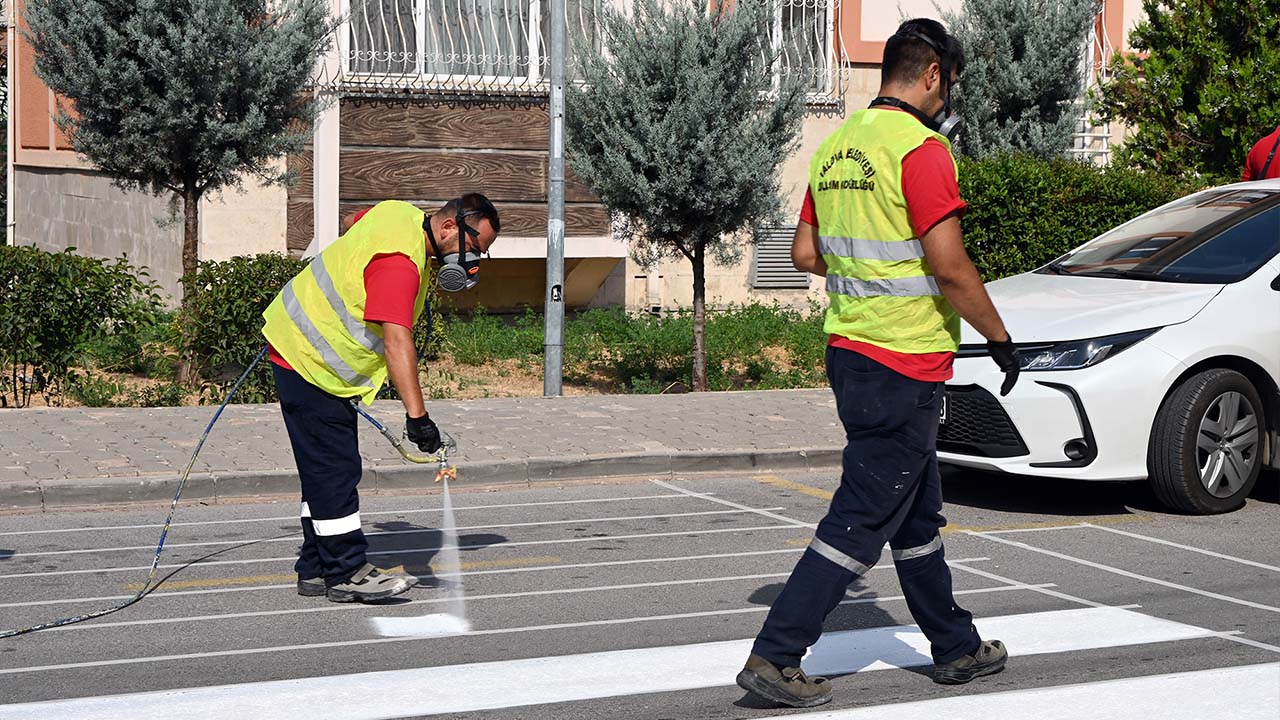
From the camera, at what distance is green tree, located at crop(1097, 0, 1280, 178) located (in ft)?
48.5

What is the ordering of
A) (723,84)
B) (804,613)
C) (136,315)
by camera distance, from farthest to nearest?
(723,84)
(136,315)
(804,613)

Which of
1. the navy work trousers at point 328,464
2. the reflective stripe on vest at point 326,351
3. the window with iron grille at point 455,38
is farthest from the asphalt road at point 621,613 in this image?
the window with iron grille at point 455,38

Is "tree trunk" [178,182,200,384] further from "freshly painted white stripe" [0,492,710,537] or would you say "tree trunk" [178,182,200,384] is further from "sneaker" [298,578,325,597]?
"sneaker" [298,578,325,597]

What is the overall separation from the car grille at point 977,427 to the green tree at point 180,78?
6382 millimetres

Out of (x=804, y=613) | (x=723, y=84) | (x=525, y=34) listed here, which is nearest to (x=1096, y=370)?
(x=804, y=613)

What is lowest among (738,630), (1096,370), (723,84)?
(738,630)

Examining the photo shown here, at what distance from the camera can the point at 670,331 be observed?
15.8 metres

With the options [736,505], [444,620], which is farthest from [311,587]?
[736,505]

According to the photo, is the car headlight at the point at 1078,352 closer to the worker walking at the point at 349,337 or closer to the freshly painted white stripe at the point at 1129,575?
the freshly painted white stripe at the point at 1129,575

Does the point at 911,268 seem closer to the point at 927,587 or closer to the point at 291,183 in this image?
the point at 927,587

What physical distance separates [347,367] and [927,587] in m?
2.56

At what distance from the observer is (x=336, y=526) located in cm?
663

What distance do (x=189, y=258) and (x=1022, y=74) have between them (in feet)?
27.6

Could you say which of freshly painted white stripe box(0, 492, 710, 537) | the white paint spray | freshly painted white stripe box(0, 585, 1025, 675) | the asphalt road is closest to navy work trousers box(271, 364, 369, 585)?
the asphalt road
